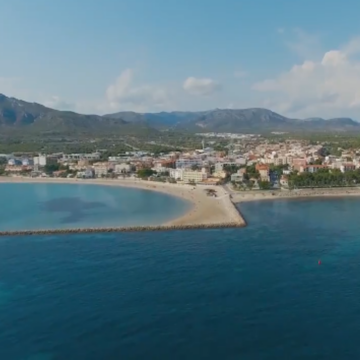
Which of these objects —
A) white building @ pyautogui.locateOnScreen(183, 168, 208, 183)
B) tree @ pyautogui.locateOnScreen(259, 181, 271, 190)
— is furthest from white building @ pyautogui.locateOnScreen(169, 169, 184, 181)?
tree @ pyautogui.locateOnScreen(259, 181, 271, 190)

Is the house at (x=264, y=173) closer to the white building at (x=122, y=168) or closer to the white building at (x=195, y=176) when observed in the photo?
the white building at (x=195, y=176)

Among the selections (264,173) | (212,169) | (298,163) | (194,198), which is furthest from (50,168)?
(298,163)

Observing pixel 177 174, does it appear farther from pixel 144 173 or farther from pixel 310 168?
pixel 310 168

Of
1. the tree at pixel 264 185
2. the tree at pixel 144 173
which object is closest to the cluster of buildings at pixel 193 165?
the tree at pixel 144 173

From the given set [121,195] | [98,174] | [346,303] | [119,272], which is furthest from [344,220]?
[98,174]

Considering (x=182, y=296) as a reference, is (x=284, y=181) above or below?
above

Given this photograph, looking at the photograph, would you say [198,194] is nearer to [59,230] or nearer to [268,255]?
[59,230]

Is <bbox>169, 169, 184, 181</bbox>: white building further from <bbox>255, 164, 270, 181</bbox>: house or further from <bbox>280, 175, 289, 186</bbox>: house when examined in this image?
<bbox>280, 175, 289, 186</bbox>: house
